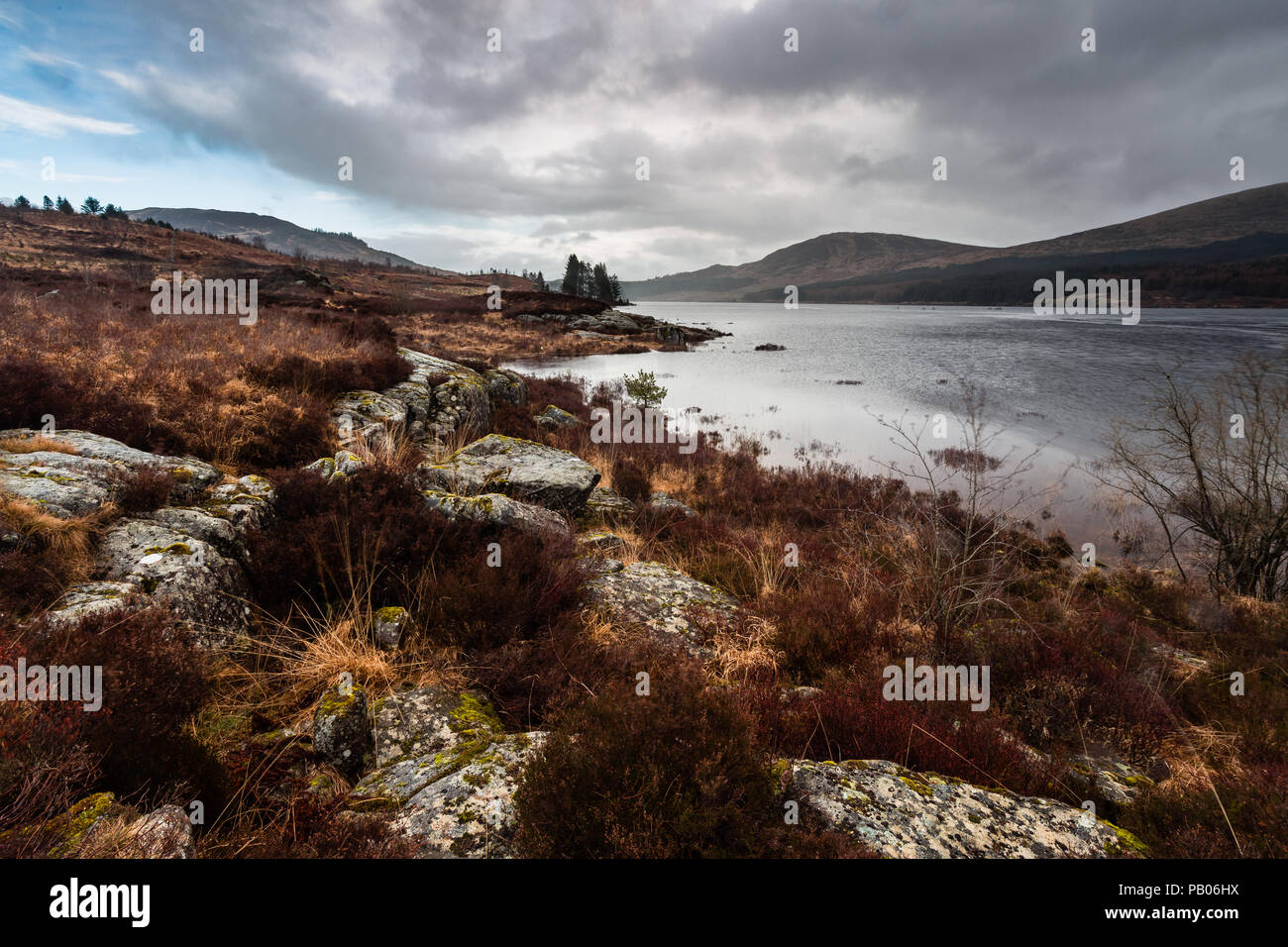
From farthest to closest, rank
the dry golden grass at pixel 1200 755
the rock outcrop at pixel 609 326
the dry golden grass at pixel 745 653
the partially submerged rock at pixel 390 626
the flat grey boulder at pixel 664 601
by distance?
the rock outcrop at pixel 609 326
the flat grey boulder at pixel 664 601
the dry golden grass at pixel 745 653
the partially submerged rock at pixel 390 626
the dry golden grass at pixel 1200 755

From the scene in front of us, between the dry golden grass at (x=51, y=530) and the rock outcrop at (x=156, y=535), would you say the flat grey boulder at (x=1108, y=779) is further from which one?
the dry golden grass at (x=51, y=530)

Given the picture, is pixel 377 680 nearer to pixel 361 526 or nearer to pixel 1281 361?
pixel 361 526

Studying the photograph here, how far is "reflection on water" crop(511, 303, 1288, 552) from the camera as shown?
1689 cm

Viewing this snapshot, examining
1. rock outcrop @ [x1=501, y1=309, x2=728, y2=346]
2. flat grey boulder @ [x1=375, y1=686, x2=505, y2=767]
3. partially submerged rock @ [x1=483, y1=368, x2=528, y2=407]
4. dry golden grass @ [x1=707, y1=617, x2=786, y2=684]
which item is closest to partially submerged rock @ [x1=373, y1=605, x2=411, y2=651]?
flat grey boulder @ [x1=375, y1=686, x2=505, y2=767]

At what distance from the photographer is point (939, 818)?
2531 millimetres

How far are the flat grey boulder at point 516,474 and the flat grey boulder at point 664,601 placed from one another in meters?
2.03

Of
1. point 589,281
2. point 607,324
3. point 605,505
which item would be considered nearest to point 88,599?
point 605,505

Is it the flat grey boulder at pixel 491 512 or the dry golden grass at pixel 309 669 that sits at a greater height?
the flat grey boulder at pixel 491 512

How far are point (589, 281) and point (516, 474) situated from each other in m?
118

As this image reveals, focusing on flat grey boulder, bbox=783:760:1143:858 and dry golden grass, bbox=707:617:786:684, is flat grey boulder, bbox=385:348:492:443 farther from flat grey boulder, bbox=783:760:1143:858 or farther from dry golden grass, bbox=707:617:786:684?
flat grey boulder, bbox=783:760:1143:858

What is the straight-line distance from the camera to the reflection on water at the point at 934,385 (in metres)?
16.9

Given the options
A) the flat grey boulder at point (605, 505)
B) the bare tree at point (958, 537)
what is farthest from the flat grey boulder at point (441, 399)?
the bare tree at point (958, 537)

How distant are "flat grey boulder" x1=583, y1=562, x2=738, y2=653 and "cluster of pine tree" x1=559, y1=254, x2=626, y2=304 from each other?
105169 mm
